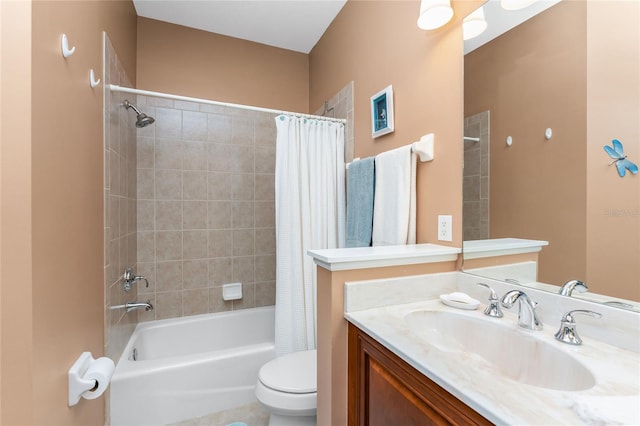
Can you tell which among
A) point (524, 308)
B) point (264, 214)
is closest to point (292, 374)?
point (524, 308)

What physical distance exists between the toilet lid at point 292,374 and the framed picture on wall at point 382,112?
1.26 m

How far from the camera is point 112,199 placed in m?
1.56

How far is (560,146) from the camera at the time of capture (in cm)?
89

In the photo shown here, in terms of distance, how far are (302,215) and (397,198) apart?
0.70m

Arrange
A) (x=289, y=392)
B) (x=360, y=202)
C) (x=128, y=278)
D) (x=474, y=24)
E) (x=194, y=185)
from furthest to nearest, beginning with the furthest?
1. (x=194, y=185)
2. (x=128, y=278)
3. (x=360, y=202)
4. (x=289, y=392)
5. (x=474, y=24)

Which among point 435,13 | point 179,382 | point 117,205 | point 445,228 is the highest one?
point 435,13

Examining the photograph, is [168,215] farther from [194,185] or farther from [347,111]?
[347,111]

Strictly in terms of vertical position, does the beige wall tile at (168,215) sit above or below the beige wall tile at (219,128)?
below

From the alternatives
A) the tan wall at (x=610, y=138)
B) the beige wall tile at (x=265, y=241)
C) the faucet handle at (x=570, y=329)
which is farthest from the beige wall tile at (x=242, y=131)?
the faucet handle at (x=570, y=329)

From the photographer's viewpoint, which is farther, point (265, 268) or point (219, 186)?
point (265, 268)

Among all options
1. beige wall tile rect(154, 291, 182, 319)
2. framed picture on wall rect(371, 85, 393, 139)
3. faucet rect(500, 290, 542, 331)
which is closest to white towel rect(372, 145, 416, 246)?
framed picture on wall rect(371, 85, 393, 139)

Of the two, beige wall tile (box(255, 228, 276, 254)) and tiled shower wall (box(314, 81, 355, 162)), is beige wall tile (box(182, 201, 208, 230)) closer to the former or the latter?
beige wall tile (box(255, 228, 276, 254))

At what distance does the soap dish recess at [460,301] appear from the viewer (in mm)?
1039

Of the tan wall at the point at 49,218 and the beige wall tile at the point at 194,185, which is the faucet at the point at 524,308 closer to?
the tan wall at the point at 49,218
